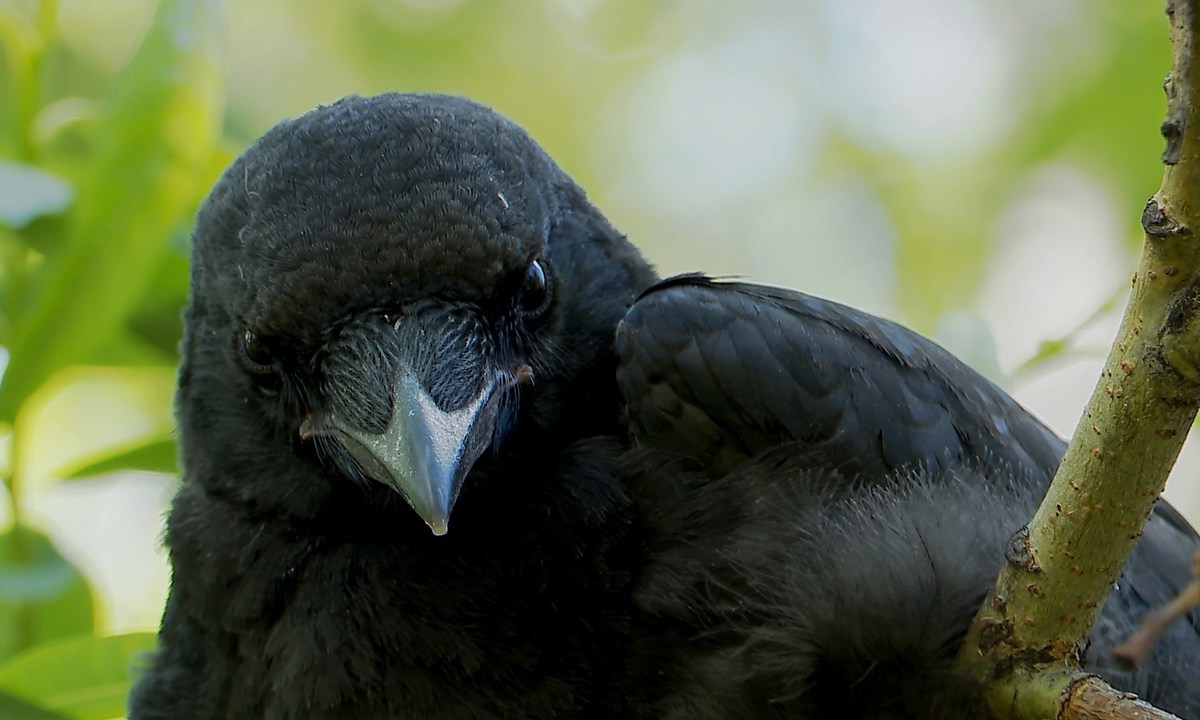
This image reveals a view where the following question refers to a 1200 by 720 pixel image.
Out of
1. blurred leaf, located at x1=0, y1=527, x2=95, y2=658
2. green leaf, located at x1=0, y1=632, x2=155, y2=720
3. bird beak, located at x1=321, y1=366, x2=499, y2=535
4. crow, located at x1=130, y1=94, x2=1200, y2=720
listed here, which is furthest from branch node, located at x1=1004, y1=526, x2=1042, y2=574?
blurred leaf, located at x1=0, y1=527, x2=95, y2=658

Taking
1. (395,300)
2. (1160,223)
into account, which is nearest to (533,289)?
(395,300)

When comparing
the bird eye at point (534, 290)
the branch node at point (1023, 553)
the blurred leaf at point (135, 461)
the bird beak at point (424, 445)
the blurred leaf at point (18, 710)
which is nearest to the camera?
the branch node at point (1023, 553)

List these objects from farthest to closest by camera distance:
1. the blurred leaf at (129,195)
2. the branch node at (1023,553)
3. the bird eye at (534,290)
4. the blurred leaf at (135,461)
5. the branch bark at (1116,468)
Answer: the blurred leaf at (135,461) → the blurred leaf at (129,195) → the bird eye at (534,290) → the branch node at (1023,553) → the branch bark at (1116,468)

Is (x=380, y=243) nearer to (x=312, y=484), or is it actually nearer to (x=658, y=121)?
(x=312, y=484)

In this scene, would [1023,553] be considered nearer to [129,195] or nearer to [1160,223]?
[1160,223]

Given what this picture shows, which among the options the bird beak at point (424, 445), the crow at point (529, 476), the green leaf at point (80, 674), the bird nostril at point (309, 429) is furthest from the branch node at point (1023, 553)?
the green leaf at point (80, 674)

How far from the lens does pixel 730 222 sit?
829cm

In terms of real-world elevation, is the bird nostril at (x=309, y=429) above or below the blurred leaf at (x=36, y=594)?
above

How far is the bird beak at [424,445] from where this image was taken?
7.15 feet

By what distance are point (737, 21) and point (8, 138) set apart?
6.05 meters

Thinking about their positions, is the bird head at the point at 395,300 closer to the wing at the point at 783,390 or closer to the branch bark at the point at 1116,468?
the wing at the point at 783,390

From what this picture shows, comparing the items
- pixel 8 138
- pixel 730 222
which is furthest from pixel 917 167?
pixel 8 138

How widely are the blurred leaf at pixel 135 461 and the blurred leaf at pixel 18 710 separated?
0.59 metres

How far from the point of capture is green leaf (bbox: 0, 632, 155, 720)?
252 centimetres
